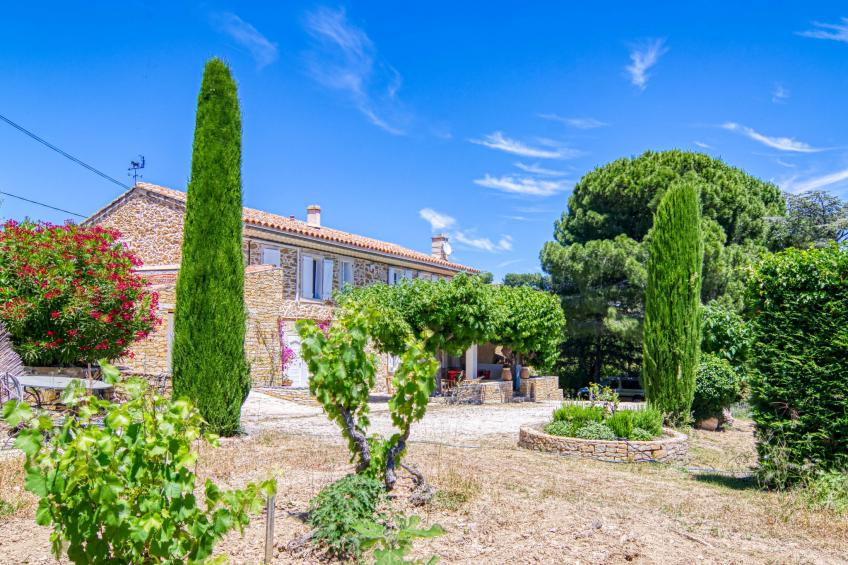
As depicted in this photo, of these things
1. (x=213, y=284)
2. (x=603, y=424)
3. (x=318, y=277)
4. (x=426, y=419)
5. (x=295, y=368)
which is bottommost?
(x=426, y=419)

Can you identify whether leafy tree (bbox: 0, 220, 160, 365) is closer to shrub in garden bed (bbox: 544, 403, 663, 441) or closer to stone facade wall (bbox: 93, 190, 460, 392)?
stone facade wall (bbox: 93, 190, 460, 392)

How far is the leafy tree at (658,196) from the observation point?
24.6 metres

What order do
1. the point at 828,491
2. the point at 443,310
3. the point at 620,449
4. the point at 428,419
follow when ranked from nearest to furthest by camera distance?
1. the point at 828,491
2. the point at 620,449
3. the point at 428,419
4. the point at 443,310

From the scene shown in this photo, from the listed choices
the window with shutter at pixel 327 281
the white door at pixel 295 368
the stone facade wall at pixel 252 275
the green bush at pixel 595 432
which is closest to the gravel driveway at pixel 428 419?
the green bush at pixel 595 432

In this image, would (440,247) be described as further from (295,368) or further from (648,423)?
(648,423)

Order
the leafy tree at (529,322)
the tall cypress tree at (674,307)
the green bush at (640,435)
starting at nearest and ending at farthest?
1. the green bush at (640,435)
2. the tall cypress tree at (674,307)
3. the leafy tree at (529,322)

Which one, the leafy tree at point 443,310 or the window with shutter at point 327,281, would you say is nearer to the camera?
the leafy tree at point 443,310

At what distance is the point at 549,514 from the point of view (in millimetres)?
5449

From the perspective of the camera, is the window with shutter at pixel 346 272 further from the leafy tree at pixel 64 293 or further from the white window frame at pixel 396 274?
the leafy tree at pixel 64 293

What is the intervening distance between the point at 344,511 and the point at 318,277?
17666 millimetres

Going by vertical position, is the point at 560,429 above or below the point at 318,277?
below

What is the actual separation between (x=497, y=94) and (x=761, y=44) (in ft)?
17.4

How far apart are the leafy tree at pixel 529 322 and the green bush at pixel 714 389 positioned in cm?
683

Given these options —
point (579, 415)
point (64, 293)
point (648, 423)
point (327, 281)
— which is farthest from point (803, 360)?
point (327, 281)
